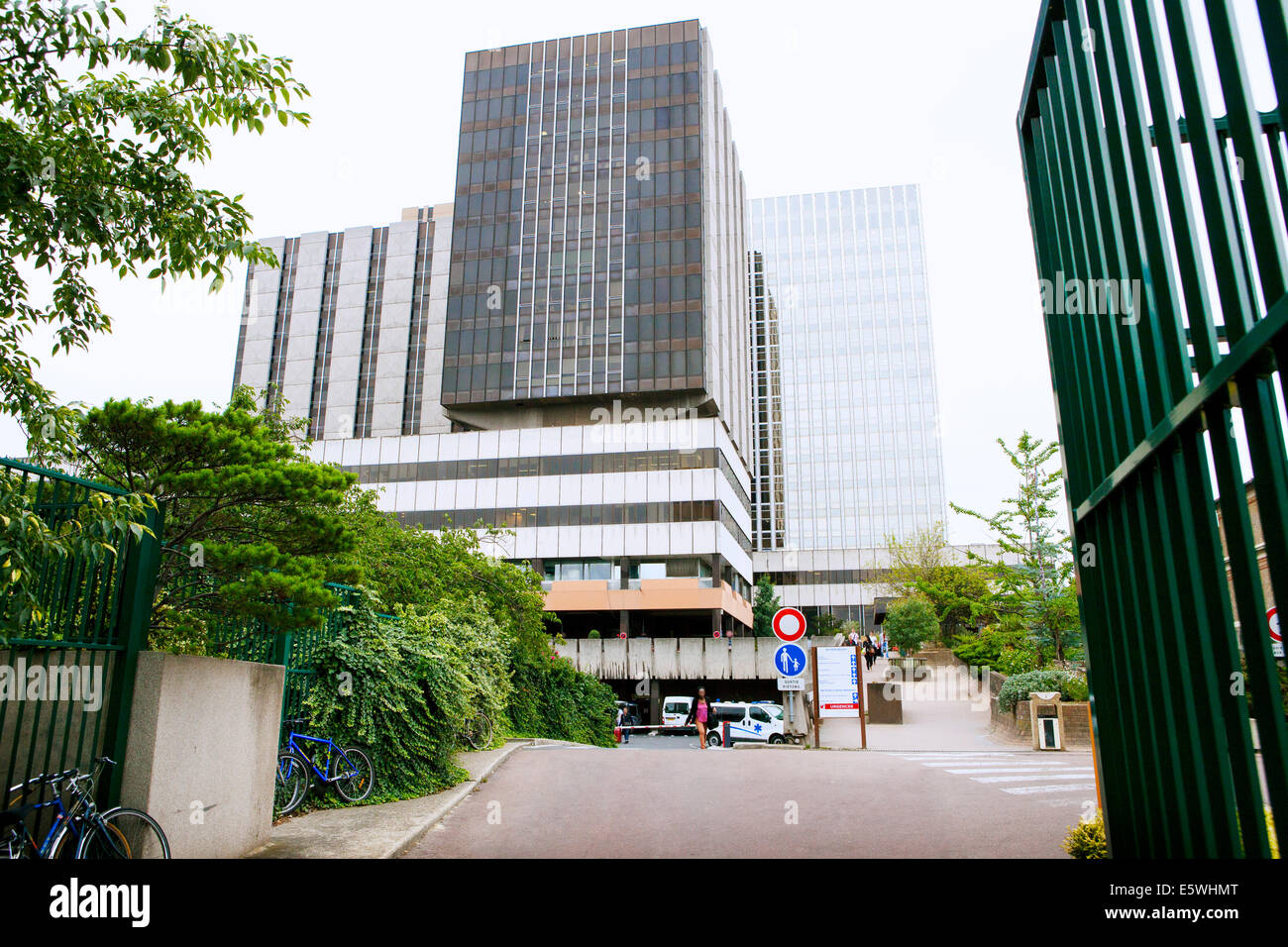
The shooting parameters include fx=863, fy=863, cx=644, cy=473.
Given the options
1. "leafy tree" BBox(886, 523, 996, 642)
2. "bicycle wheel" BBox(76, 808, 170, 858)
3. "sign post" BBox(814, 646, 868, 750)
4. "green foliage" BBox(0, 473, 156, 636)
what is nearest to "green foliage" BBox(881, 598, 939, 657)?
"leafy tree" BBox(886, 523, 996, 642)

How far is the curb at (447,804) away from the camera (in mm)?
8219

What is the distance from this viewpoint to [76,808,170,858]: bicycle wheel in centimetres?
573

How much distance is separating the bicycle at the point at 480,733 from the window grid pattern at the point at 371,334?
213 feet

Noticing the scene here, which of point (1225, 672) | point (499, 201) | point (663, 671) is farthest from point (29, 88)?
point (499, 201)

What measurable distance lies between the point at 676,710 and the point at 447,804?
3123cm

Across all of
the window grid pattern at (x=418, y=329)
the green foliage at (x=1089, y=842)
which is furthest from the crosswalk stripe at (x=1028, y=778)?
the window grid pattern at (x=418, y=329)

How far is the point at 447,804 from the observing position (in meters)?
10.4

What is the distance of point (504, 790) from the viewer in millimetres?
12039

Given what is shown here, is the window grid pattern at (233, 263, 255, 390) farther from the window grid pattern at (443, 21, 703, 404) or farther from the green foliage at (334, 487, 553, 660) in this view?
the green foliage at (334, 487, 553, 660)

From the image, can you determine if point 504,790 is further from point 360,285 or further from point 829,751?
point 360,285

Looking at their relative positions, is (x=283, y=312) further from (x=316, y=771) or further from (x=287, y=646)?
(x=316, y=771)

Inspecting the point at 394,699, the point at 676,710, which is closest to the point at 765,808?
the point at 394,699

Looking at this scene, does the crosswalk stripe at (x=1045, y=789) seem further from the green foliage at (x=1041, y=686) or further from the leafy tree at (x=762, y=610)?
the leafy tree at (x=762, y=610)

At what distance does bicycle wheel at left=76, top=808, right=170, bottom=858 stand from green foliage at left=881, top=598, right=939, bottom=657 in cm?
5104
